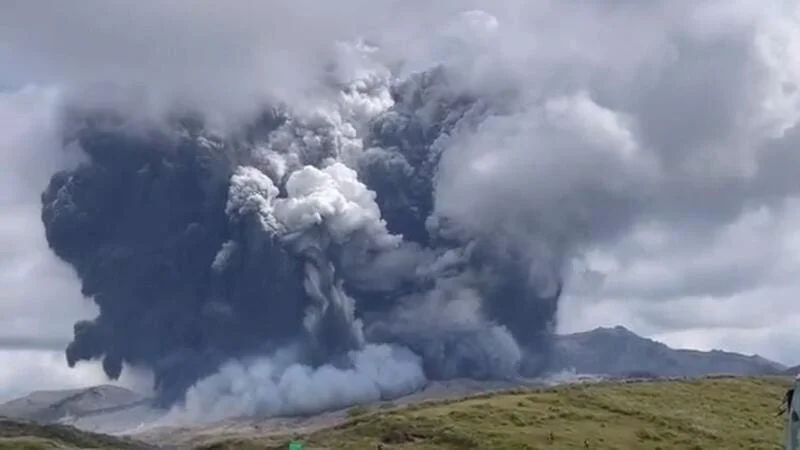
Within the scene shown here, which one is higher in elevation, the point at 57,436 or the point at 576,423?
the point at 57,436

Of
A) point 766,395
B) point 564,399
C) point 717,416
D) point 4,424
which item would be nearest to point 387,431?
point 564,399

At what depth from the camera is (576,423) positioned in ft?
339

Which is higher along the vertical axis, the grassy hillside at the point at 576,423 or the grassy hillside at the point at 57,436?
the grassy hillside at the point at 57,436

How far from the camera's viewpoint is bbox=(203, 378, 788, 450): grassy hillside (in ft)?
311

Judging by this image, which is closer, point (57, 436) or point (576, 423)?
point (576, 423)

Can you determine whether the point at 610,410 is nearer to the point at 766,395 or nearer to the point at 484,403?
the point at 484,403

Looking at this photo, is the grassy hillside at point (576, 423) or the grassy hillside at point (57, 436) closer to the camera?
the grassy hillside at point (576, 423)

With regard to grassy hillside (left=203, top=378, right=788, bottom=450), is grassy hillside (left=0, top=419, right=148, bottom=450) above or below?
above

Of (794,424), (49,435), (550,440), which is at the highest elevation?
(49,435)

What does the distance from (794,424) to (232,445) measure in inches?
3217

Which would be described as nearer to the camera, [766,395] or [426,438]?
[426,438]

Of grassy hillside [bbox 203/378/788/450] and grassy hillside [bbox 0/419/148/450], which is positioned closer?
grassy hillside [bbox 203/378/788/450]

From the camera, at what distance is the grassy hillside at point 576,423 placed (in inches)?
3733

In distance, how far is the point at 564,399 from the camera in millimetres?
113438
